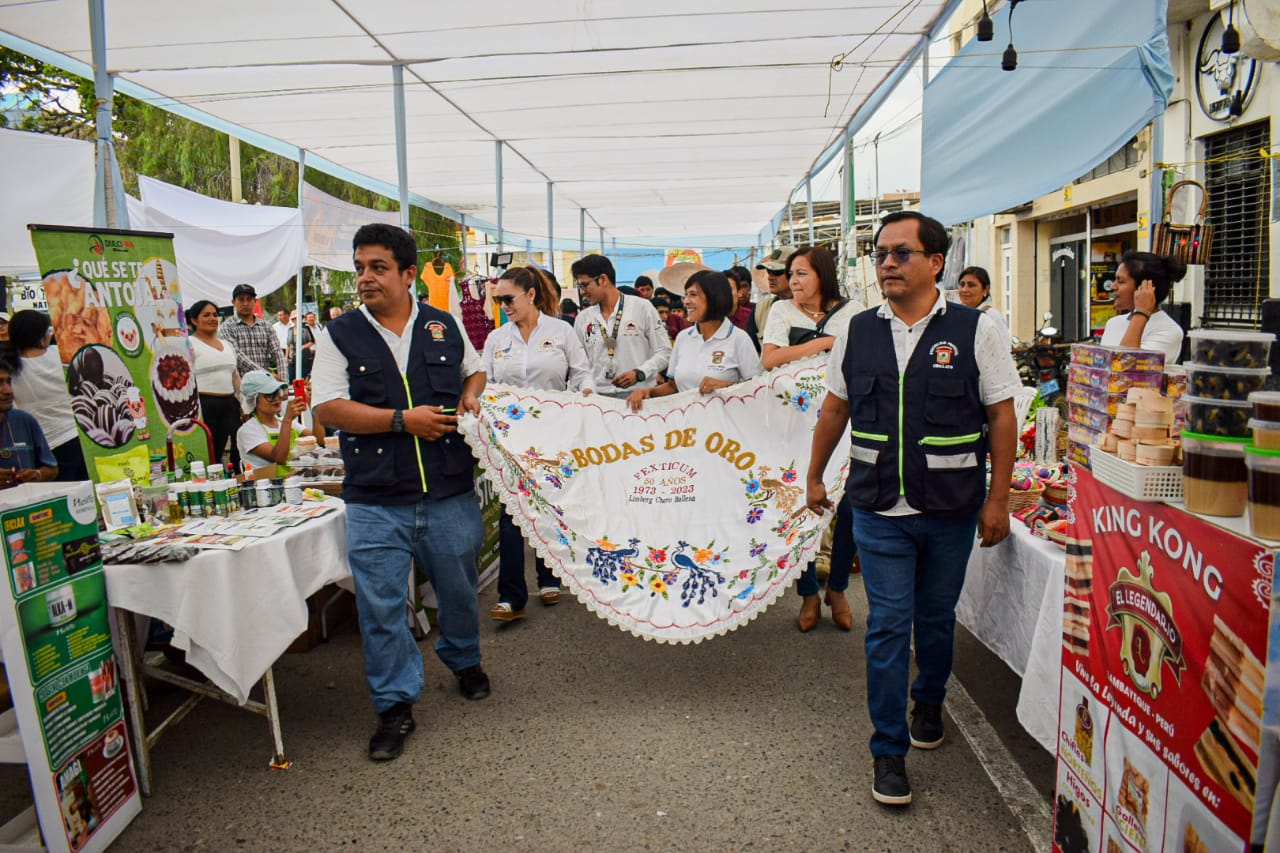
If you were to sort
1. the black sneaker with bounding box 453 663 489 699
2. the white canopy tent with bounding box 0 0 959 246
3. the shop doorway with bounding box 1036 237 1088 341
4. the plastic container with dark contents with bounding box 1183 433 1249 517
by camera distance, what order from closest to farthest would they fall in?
the plastic container with dark contents with bounding box 1183 433 1249 517
the black sneaker with bounding box 453 663 489 699
the white canopy tent with bounding box 0 0 959 246
the shop doorway with bounding box 1036 237 1088 341

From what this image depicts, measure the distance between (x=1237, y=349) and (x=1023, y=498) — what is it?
1632 millimetres

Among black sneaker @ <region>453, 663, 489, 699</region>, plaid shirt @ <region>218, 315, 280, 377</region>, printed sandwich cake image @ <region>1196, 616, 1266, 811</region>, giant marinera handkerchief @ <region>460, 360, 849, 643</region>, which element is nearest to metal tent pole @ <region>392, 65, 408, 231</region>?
plaid shirt @ <region>218, 315, 280, 377</region>

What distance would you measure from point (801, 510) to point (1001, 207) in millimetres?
3142

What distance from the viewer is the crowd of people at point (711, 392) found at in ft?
10.0

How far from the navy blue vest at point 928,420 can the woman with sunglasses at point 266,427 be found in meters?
3.42

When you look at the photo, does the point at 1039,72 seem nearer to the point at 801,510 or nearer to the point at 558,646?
the point at 801,510

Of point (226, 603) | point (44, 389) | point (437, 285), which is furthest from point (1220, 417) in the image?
point (437, 285)

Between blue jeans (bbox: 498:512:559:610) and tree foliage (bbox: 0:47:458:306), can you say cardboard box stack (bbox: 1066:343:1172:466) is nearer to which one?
blue jeans (bbox: 498:512:559:610)

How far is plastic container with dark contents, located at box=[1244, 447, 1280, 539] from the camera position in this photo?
1.73 metres

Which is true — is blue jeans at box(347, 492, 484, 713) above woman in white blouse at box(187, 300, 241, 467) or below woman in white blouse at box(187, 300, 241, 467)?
below

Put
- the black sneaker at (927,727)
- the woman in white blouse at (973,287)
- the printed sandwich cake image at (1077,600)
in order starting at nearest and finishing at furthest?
the printed sandwich cake image at (1077,600) < the black sneaker at (927,727) < the woman in white blouse at (973,287)

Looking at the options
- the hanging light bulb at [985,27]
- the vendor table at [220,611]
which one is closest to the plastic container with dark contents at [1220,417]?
the vendor table at [220,611]

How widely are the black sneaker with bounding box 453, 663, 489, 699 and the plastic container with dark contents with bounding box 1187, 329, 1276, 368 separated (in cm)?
320

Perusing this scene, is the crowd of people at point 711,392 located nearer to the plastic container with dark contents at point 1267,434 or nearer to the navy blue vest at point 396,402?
the navy blue vest at point 396,402
